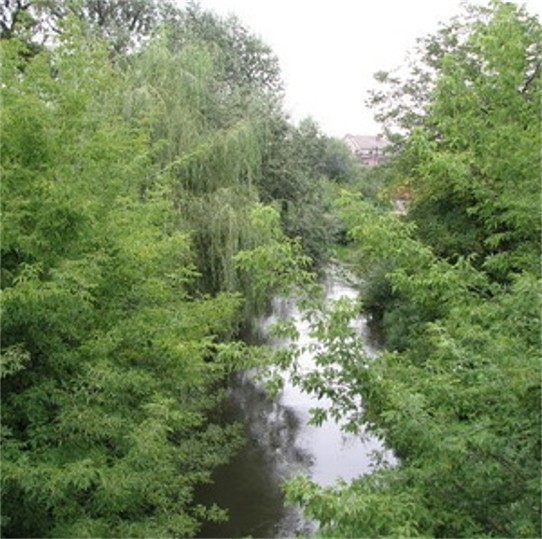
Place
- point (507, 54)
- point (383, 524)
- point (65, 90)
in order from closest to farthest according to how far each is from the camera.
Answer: point (383, 524), point (507, 54), point (65, 90)

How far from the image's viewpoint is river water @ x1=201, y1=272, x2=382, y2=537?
26.9ft

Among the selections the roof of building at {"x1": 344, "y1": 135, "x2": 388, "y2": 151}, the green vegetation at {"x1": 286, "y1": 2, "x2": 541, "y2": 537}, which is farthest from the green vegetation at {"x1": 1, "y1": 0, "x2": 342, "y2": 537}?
the roof of building at {"x1": 344, "y1": 135, "x2": 388, "y2": 151}

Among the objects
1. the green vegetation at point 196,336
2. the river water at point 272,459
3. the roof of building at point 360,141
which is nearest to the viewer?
the green vegetation at point 196,336

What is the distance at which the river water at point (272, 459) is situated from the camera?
26.9ft

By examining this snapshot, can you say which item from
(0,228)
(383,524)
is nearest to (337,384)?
(383,524)

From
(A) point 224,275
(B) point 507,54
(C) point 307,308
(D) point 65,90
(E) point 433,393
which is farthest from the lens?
(A) point 224,275

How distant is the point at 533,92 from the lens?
4.28 m

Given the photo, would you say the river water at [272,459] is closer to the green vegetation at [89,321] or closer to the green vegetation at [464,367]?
the green vegetation at [89,321]

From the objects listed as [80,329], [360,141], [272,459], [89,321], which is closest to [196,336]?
[89,321]

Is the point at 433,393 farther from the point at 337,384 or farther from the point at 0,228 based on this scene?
the point at 0,228

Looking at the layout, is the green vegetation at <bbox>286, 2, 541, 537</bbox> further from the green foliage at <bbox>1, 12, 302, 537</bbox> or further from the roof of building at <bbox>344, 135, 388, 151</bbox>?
the roof of building at <bbox>344, 135, 388, 151</bbox>

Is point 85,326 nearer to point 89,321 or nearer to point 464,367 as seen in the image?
point 89,321

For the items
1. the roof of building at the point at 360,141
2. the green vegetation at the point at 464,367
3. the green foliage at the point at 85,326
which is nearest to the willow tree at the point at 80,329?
the green foliage at the point at 85,326

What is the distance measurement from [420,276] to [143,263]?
2418 millimetres
